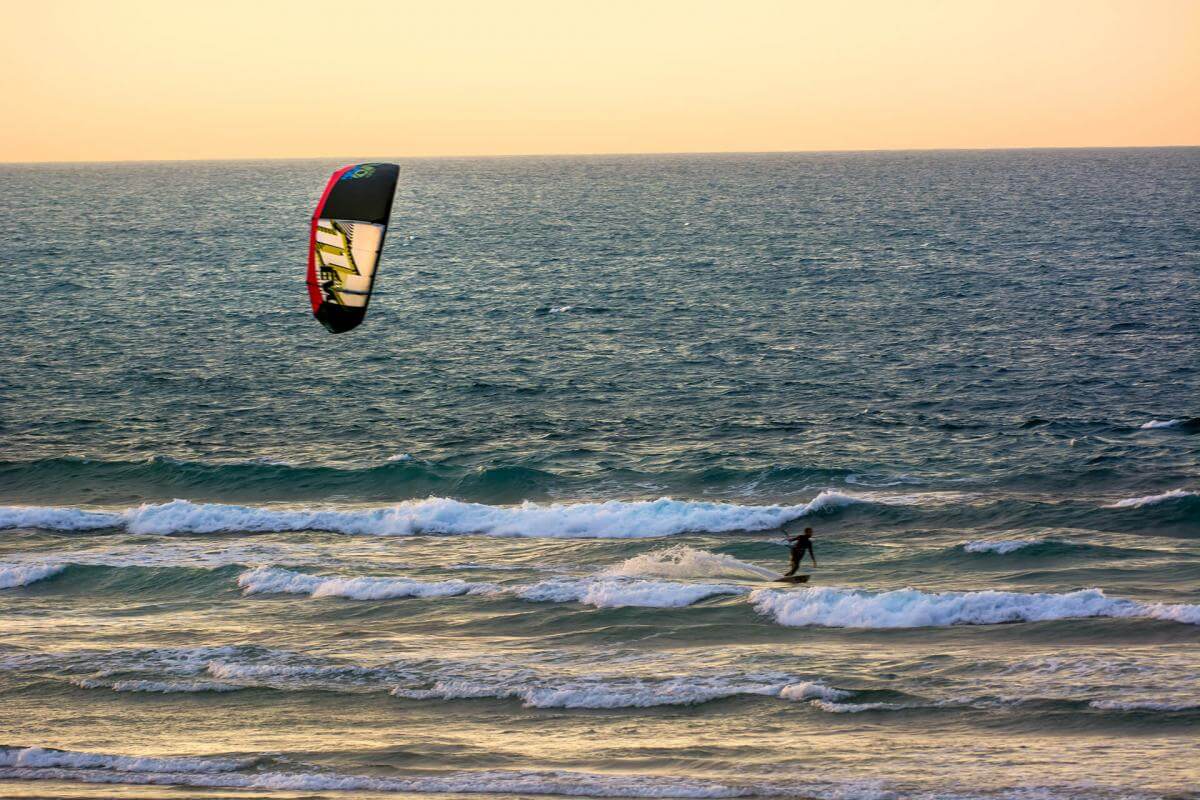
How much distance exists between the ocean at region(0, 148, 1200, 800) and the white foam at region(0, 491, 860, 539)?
4.4 inches

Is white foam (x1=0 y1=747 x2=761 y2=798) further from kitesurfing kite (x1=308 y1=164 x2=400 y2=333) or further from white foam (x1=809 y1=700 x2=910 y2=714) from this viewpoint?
kitesurfing kite (x1=308 y1=164 x2=400 y2=333)

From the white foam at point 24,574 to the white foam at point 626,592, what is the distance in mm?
10364

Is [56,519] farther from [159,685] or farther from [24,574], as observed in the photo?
[159,685]

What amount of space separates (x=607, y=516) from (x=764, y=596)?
7.12 m

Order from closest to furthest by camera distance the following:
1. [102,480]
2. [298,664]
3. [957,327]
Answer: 1. [298,664]
2. [102,480]
3. [957,327]

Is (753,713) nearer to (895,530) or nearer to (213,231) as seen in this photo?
(895,530)

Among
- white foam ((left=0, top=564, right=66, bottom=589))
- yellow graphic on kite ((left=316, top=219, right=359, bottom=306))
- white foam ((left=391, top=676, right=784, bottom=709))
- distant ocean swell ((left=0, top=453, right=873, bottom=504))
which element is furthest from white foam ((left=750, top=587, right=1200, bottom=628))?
white foam ((left=0, top=564, right=66, bottom=589))

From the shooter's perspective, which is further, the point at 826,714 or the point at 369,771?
the point at 826,714

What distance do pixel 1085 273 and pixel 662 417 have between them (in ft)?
132

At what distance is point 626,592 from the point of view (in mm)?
26562

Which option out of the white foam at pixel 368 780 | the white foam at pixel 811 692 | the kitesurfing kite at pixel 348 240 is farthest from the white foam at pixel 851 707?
the kitesurfing kite at pixel 348 240

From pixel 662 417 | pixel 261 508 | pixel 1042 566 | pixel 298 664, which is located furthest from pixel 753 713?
pixel 662 417

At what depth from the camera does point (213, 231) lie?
11688cm

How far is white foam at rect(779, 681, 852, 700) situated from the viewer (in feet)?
67.5
